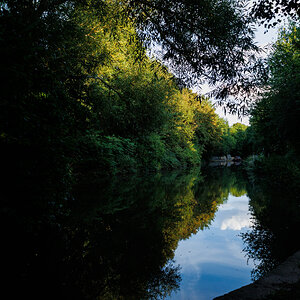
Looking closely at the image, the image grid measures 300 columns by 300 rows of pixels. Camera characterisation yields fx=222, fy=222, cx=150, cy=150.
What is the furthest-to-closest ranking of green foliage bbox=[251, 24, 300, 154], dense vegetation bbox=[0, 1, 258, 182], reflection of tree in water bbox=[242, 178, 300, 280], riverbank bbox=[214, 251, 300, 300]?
green foliage bbox=[251, 24, 300, 154] → reflection of tree in water bbox=[242, 178, 300, 280] → dense vegetation bbox=[0, 1, 258, 182] → riverbank bbox=[214, 251, 300, 300]

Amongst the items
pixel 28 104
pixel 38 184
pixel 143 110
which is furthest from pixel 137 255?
pixel 143 110

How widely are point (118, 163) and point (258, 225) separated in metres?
13.6

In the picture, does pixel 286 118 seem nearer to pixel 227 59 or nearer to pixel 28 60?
pixel 227 59

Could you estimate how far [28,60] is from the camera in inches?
135

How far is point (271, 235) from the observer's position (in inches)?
211

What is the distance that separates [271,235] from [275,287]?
122 inches

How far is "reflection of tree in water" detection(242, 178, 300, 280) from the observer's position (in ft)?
13.5

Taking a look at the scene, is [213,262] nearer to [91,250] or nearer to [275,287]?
[275,287]

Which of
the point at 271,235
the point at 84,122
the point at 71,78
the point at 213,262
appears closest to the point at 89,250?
the point at 213,262

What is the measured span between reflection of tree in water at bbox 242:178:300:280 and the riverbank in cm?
68

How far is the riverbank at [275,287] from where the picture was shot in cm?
243

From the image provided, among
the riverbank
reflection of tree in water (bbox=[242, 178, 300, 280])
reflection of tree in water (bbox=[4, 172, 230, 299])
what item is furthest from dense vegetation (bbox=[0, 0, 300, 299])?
the riverbank

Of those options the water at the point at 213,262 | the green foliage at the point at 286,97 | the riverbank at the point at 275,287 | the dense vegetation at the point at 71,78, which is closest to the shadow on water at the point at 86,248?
the water at the point at 213,262

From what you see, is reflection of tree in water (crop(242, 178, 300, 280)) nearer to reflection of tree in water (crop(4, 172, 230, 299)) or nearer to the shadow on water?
the shadow on water
